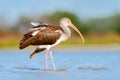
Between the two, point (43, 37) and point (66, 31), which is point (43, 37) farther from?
point (66, 31)

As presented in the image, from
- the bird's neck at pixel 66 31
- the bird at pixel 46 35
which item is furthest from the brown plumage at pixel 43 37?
the bird's neck at pixel 66 31

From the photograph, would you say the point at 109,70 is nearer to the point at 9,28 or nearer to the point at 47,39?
the point at 47,39

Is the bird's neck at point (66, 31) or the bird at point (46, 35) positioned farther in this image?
the bird's neck at point (66, 31)

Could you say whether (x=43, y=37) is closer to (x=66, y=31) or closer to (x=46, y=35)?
(x=46, y=35)

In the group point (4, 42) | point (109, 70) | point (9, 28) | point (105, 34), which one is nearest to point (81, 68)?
point (109, 70)

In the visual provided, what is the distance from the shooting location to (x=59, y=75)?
1217 cm

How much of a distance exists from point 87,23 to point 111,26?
4.43 meters

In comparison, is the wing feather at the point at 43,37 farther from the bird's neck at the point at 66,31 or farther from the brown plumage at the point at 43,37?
the bird's neck at the point at 66,31

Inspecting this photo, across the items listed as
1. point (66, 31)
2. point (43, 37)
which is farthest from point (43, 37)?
point (66, 31)

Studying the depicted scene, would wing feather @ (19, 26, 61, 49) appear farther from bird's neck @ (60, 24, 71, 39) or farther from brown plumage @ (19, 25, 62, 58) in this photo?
bird's neck @ (60, 24, 71, 39)

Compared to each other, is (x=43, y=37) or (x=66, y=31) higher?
(x=66, y=31)

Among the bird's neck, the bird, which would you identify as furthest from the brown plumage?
the bird's neck

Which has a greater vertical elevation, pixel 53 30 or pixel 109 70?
pixel 53 30

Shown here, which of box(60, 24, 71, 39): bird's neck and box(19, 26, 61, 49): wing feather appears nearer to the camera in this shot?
box(19, 26, 61, 49): wing feather
